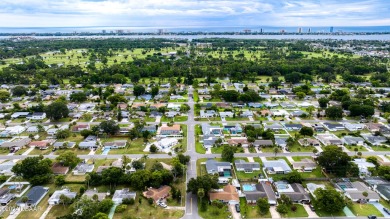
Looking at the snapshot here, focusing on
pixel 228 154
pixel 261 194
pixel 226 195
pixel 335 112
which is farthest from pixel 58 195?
pixel 335 112

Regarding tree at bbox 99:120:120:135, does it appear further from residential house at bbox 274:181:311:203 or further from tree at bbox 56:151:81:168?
residential house at bbox 274:181:311:203

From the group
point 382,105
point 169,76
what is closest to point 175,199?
point 382,105

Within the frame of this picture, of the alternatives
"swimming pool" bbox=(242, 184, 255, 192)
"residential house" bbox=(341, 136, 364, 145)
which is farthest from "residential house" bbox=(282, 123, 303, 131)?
"swimming pool" bbox=(242, 184, 255, 192)

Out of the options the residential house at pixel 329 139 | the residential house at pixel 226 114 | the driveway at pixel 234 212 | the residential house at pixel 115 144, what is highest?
the residential house at pixel 226 114

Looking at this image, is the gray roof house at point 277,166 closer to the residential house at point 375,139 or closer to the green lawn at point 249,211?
the green lawn at point 249,211

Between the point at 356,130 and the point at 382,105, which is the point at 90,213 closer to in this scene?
the point at 356,130

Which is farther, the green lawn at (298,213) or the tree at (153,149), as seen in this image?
the tree at (153,149)

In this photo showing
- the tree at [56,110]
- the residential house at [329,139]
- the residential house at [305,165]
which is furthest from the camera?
the tree at [56,110]

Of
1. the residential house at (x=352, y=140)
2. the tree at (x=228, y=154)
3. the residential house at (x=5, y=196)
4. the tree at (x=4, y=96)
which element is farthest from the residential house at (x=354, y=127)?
the tree at (x=4, y=96)
